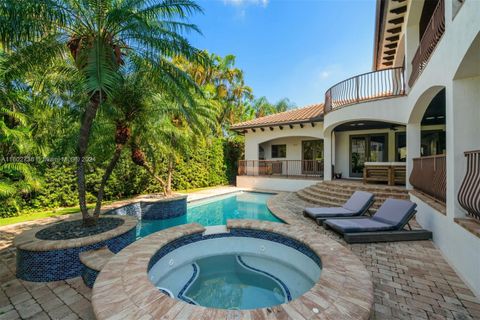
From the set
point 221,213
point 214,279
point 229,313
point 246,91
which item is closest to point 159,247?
point 214,279

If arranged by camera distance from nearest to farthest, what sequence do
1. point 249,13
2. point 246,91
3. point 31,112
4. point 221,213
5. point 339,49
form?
point 31,112
point 221,213
point 339,49
point 249,13
point 246,91

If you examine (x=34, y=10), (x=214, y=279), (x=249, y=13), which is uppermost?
(x=249, y=13)

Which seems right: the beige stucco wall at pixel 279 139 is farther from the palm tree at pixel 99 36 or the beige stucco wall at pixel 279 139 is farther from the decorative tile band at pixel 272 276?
the decorative tile band at pixel 272 276

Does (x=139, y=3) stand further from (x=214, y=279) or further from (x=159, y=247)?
(x=214, y=279)

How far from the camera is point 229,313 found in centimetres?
275

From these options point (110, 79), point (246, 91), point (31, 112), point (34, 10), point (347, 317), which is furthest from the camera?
point (246, 91)

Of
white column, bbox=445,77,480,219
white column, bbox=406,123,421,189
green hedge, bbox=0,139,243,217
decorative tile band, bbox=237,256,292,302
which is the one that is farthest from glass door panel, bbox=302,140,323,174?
decorative tile band, bbox=237,256,292,302

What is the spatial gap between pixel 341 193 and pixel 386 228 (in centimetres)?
549

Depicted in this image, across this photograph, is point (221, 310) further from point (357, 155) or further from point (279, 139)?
point (279, 139)

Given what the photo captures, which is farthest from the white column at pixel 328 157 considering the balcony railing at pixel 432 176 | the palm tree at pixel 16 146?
the palm tree at pixel 16 146

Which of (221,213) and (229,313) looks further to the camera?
(221,213)

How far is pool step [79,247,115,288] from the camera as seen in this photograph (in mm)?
4441

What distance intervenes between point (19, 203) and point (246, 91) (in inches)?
915

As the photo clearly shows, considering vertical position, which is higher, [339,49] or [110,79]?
[339,49]
